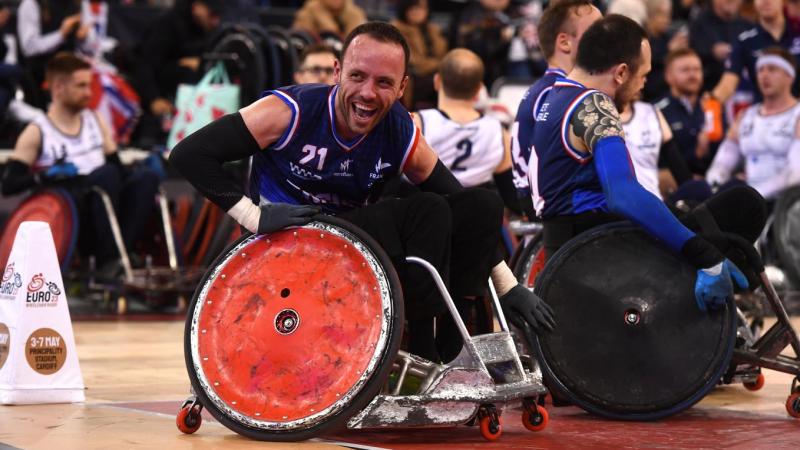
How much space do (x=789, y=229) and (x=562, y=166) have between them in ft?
19.6

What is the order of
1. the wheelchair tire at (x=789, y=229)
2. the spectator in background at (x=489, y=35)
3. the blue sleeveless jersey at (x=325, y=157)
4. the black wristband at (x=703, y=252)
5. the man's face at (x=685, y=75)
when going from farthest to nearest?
A: the spectator in background at (x=489, y=35), the man's face at (x=685, y=75), the wheelchair tire at (x=789, y=229), the black wristband at (x=703, y=252), the blue sleeveless jersey at (x=325, y=157)

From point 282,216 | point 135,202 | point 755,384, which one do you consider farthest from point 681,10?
point 282,216

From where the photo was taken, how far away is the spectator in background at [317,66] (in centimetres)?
1038

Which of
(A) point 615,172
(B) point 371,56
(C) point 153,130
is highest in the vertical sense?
(B) point 371,56

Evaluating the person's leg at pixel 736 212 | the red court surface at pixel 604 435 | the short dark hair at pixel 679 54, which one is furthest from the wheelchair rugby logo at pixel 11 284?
the short dark hair at pixel 679 54

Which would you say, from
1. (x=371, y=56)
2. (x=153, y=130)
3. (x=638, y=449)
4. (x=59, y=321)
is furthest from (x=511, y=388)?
(x=153, y=130)

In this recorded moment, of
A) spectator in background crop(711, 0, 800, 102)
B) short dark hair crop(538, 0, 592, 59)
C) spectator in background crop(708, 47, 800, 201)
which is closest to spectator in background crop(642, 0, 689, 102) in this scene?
spectator in background crop(711, 0, 800, 102)

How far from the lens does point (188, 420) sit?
5121 mm

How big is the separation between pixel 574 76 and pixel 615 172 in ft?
2.18

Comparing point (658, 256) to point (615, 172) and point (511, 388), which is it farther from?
point (511, 388)

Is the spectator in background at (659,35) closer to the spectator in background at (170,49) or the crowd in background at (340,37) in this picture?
the crowd in background at (340,37)

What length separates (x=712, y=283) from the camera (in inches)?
223

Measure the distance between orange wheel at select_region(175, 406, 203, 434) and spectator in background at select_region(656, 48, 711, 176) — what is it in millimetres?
8033

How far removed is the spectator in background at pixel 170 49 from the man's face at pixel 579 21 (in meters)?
7.02
